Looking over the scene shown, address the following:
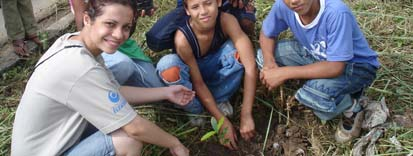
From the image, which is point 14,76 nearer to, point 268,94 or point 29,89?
point 29,89

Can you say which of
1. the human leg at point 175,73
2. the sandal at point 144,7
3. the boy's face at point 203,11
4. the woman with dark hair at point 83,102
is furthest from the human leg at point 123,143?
the sandal at point 144,7

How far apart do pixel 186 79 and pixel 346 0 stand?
158cm

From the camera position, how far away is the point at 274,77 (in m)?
2.11

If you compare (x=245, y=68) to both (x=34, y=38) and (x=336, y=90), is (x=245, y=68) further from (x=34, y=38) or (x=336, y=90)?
(x=34, y=38)

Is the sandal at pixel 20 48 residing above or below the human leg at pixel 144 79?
below

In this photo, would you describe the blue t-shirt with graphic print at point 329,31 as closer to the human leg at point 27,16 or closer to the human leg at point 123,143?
the human leg at point 123,143

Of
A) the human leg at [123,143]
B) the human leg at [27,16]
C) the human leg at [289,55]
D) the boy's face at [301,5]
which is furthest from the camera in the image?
the human leg at [27,16]

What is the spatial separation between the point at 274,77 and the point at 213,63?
0.36 m

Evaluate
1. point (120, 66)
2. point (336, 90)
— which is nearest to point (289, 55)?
point (336, 90)

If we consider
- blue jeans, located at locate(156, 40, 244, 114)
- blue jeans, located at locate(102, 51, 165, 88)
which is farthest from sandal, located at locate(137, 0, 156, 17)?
blue jeans, located at locate(156, 40, 244, 114)

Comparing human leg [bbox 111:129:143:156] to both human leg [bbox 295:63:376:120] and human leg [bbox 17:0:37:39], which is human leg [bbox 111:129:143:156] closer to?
human leg [bbox 295:63:376:120]

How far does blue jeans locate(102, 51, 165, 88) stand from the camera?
7.19ft

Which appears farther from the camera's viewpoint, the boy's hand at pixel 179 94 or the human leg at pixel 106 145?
the boy's hand at pixel 179 94

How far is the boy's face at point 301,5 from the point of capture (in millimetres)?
1881
